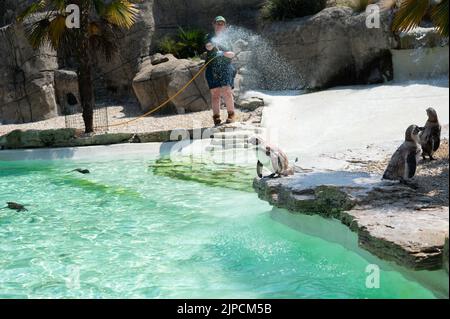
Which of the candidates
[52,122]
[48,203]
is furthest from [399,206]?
[52,122]

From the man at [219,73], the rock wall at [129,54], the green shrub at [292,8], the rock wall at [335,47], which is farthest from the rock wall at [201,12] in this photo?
the man at [219,73]

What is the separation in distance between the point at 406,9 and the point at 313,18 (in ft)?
25.9

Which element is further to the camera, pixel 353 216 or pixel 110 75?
pixel 110 75

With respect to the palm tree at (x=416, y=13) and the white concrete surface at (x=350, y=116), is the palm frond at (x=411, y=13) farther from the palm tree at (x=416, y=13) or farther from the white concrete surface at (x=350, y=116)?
the white concrete surface at (x=350, y=116)

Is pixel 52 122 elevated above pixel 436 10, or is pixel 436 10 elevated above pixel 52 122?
pixel 436 10

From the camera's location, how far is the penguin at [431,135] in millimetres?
6848

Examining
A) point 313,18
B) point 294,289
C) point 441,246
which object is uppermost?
point 313,18

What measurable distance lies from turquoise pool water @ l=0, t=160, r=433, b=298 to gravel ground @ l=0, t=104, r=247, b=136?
4074 mm

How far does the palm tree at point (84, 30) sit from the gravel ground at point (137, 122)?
1233 millimetres

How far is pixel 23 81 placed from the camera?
15.4m

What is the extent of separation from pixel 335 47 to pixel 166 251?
9492mm

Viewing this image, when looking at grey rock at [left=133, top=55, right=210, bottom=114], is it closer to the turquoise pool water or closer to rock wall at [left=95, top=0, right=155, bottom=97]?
rock wall at [left=95, top=0, right=155, bottom=97]

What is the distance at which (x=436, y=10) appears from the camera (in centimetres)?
620

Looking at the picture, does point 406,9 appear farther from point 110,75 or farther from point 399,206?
point 110,75
